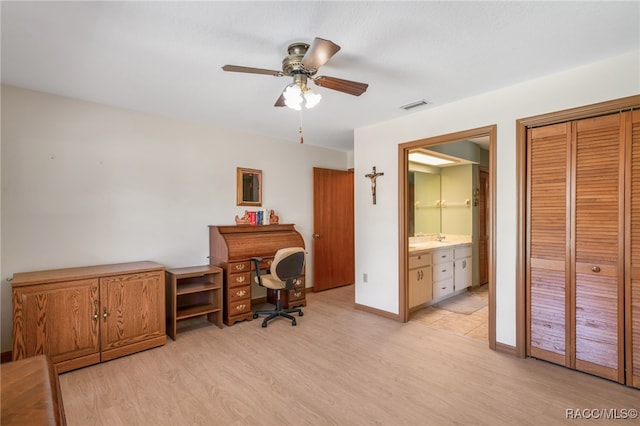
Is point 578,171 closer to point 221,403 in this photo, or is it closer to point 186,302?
point 221,403

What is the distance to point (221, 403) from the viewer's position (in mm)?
2143

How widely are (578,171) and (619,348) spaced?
4.47ft

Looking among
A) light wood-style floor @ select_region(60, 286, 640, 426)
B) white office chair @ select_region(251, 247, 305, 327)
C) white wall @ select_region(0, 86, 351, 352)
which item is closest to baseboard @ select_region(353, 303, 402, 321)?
light wood-style floor @ select_region(60, 286, 640, 426)

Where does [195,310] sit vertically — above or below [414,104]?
below

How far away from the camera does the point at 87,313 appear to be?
2658 millimetres

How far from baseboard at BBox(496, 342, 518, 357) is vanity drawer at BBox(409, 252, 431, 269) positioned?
128cm

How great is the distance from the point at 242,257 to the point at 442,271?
2.85 meters

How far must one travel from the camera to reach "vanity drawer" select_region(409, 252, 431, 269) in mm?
3944

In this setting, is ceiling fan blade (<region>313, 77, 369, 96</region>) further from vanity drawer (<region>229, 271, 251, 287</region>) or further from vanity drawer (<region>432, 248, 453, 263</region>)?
vanity drawer (<region>432, 248, 453, 263</region>)

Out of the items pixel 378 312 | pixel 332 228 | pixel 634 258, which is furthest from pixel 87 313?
pixel 634 258

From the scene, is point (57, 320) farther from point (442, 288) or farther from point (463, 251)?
point (463, 251)

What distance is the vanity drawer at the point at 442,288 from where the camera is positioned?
14.4 ft

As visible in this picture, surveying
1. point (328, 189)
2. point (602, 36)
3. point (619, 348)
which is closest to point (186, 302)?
point (328, 189)

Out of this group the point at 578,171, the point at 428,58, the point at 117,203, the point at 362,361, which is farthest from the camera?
the point at 117,203
